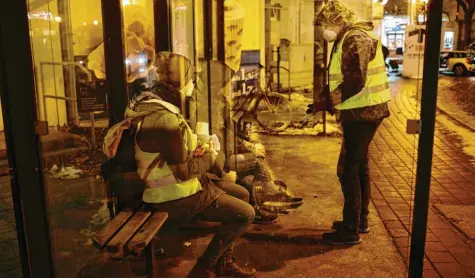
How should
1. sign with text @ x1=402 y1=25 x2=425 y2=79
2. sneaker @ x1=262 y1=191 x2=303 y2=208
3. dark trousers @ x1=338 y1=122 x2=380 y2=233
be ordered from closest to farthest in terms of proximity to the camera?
1. sign with text @ x1=402 y1=25 x2=425 y2=79
2. dark trousers @ x1=338 y1=122 x2=380 y2=233
3. sneaker @ x1=262 y1=191 x2=303 y2=208

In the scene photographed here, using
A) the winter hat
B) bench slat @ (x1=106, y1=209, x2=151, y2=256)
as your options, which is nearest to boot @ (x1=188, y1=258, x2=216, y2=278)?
bench slat @ (x1=106, y1=209, x2=151, y2=256)

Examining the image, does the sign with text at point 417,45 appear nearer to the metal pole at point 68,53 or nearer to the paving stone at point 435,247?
the paving stone at point 435,247

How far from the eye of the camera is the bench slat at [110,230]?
2.80 m

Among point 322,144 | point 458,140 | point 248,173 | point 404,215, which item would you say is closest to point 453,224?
point 404,215

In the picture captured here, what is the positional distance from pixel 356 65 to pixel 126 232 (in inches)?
82.1

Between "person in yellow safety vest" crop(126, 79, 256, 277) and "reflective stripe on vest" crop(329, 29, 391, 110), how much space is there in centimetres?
121

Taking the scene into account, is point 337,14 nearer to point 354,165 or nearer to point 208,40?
point 354,165

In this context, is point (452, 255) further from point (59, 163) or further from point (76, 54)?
point (76, 54)

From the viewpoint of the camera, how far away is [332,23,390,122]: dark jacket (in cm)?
374

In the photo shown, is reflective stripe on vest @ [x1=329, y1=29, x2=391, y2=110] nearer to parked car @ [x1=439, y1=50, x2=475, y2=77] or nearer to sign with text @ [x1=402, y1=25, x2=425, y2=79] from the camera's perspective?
sign with text @ [x1=402, y1=25, x2=425, y2=79]

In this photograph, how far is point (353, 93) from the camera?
3834mm

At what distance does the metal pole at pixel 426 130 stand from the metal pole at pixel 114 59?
2155mm

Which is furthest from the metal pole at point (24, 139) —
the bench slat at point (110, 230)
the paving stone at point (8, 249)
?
the paving stone at point (8, 249)

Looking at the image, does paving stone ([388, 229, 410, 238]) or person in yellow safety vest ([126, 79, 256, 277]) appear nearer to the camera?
person in yellow safety vest ([126, 79, 256, 277])
